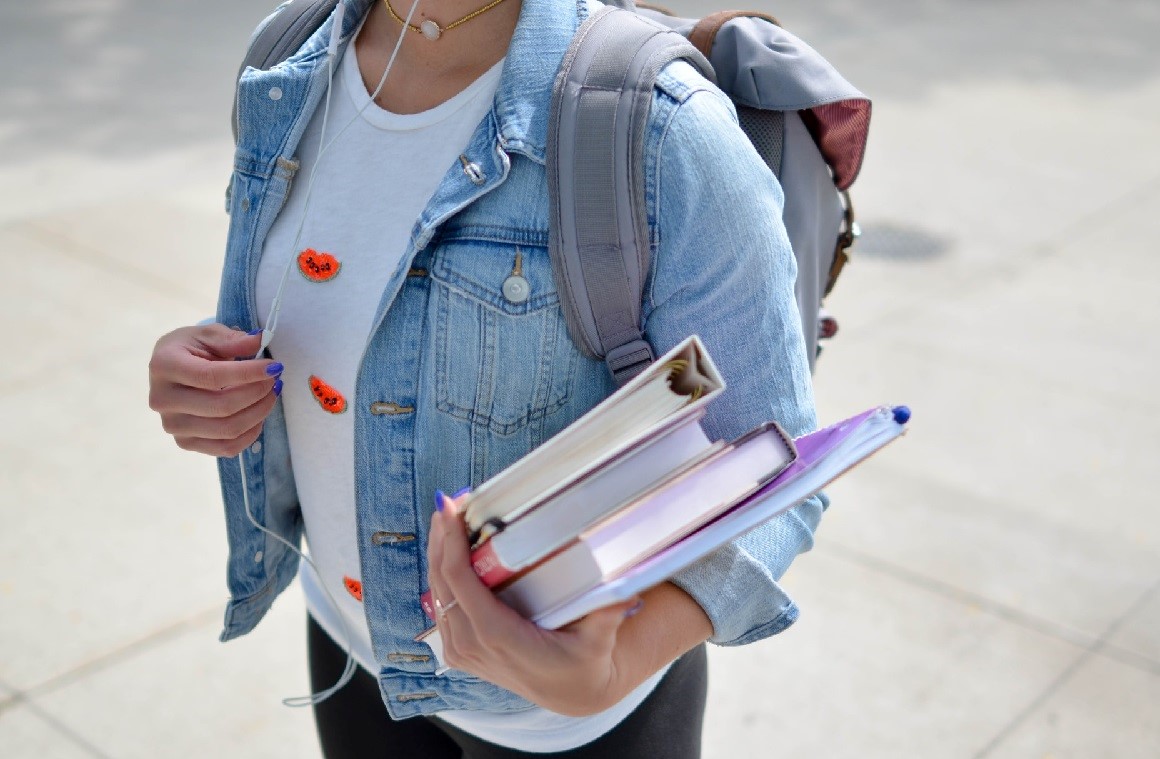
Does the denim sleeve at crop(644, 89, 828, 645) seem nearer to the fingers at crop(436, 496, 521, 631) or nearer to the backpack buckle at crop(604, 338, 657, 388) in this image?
the backpack buckle at crop(604, 338, 657, 388)

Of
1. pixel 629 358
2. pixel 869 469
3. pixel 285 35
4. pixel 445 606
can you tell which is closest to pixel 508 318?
pixel 629 358

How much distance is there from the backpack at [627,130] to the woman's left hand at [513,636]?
0.30 m

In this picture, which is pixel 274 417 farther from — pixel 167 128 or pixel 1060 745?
pixel 167 128

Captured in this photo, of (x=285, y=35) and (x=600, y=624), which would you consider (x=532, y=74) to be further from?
(x=600, y=624)

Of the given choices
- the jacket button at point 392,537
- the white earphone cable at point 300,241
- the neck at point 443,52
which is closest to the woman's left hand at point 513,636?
the jacket button at point 392,537

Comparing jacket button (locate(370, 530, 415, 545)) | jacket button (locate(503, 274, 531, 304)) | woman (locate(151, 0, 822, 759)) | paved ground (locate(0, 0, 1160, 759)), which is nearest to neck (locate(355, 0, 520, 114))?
woman (locate(151, 0, 822, 759))

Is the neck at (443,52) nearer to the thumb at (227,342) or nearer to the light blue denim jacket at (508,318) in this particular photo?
the light blue denim jacket at (508,318)

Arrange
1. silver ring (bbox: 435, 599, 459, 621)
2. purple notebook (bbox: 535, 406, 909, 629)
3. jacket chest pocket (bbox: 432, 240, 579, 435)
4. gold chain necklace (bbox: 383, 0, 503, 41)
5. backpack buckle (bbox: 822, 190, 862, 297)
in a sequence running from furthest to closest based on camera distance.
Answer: backpack buckle (bbox: 822, 190, 862, 297) → gold chain necklace (bbox: 383, 0, 503, 41) → jacket chest pocket (bbox: 432, 240, 579, 435) → silver ring (bbox: 435, 599, 459, 621) → purple notebook (bbox: 535, 406, 909, 629)

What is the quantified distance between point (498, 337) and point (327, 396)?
0.27m

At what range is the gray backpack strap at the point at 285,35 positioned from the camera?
1637mm

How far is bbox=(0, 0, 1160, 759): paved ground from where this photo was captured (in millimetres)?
3201

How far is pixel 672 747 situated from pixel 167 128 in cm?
611

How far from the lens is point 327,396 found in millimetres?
1492

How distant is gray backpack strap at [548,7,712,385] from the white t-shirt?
17 cm
